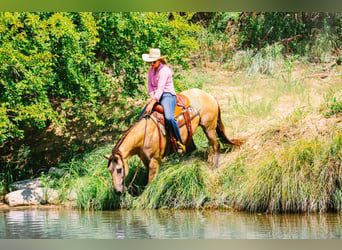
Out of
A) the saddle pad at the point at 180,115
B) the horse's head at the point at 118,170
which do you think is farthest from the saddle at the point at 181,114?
the horse's head at the point at 118,170

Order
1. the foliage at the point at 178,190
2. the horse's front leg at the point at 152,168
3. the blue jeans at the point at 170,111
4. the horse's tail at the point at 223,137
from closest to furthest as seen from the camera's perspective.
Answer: the foliage at the point at 178,190, the blue jeans at the point at 170,111, the horse's front leg at the point at 152,168, the horse's tail at the point at 223,137

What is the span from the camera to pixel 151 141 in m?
9.41

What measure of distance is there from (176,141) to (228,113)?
3.37 metres

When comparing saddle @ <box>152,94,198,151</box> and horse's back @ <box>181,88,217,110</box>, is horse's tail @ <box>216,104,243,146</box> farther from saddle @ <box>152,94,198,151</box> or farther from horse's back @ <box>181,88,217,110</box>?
saddle @ <box>152,94,198,151</box>

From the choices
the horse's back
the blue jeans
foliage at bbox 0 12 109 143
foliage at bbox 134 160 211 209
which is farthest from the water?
the horse's back

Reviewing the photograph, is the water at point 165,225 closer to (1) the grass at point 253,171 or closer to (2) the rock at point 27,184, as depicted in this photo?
(1) the grass at point 253,171

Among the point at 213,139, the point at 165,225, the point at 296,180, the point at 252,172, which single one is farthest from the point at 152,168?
the point at 296,180

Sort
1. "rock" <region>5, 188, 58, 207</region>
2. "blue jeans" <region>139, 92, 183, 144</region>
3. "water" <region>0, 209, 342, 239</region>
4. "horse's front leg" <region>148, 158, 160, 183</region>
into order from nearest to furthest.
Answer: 1. "water" <region>0, 209, 342, 239</region>
2. "blue jeans" <region>139, 92, 183, 144</region>
3. "horse's front leg" <region>148, 158, 160, 183</region>
4. "rock" <region>5, 188, 58, 207</region>

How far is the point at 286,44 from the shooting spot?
55.5 feet

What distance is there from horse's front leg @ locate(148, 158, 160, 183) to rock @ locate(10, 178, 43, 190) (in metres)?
2.57

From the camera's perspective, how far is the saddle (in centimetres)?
959

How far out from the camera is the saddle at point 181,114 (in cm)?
959

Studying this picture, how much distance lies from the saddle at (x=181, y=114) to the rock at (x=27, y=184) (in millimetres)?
3008
